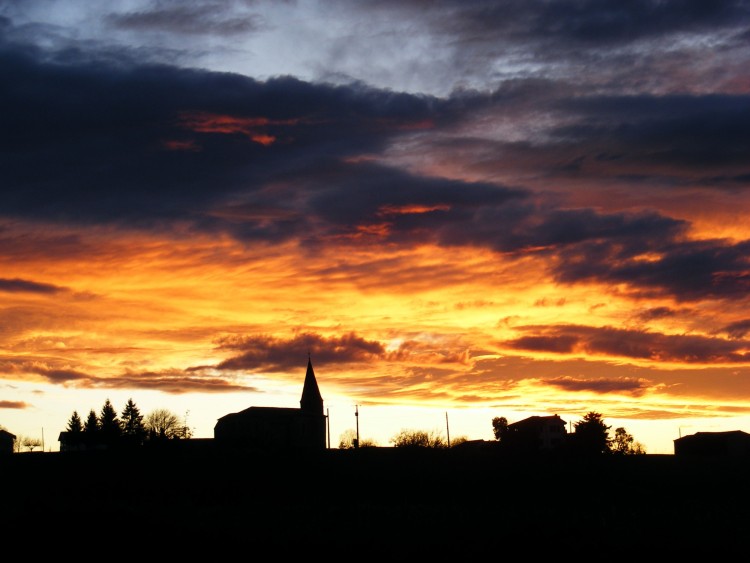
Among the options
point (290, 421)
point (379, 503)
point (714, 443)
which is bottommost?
point (379, 503)

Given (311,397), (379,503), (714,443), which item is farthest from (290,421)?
(379,503)

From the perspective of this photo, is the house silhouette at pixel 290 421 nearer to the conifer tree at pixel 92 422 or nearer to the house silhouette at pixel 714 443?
the conifer tree at pixel 92 422

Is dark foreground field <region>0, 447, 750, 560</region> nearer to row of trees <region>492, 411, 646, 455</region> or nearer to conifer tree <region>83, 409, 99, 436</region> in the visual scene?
row of trees <region>492, 411, 646, 455</region>

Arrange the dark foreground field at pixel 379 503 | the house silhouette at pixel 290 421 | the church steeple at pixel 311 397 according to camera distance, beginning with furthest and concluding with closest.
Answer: the church steeple at pixel 311 397 → the house silhouette at pixel 290 421 → the dark foreground field at pixel 379 503

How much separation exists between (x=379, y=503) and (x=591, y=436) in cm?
4334

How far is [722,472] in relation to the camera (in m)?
70.9

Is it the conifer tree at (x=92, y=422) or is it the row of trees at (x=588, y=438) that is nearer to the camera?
the row of trees at (x=588, y=438)

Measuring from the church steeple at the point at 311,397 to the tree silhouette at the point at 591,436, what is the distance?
209ft

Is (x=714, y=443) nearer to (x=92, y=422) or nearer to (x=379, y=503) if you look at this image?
(x=379, y=503)

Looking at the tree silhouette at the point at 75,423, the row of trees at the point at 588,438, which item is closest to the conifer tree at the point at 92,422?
the tree silhouette at the point at 75,423

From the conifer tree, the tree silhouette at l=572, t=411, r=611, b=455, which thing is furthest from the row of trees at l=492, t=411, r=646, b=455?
the conifer tree

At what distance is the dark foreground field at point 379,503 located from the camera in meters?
33.5

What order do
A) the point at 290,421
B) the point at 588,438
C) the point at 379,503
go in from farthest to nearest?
1. the point at 290,421
2. the point at 588,438
3. the point at 379,503

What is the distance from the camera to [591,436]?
9406cm
